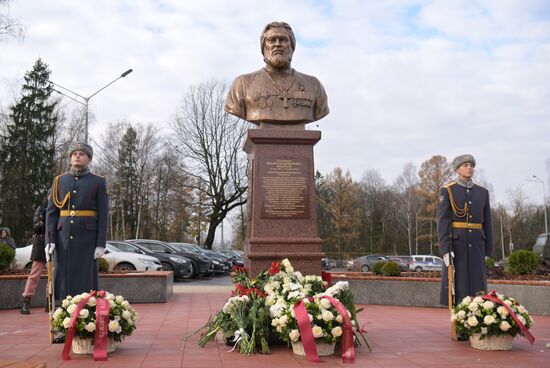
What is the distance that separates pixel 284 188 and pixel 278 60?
5.65ft

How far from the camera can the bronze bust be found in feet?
23.9

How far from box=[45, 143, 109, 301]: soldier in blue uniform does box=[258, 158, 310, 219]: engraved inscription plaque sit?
6.38 ft

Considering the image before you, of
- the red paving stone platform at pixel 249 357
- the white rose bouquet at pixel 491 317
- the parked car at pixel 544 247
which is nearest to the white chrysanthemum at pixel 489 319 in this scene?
the white rose bouquet at pixel 491 317

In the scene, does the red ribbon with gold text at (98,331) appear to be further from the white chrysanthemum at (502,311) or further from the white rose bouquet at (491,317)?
the white chrysanthemum at (502,311)

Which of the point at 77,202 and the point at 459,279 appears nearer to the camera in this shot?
the point at 77,202

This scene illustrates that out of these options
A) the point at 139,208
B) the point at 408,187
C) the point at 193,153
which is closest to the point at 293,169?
the point at 193,153

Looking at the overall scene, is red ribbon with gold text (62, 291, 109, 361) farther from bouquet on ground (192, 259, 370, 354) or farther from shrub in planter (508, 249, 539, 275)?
shrub in planter (508, 249, 539, 275)

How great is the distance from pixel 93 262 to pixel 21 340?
1282 millimetres

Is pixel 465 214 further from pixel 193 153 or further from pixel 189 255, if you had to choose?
pixel 193 153

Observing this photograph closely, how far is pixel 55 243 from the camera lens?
6.33 m

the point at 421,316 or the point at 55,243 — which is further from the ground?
the point at 55,243

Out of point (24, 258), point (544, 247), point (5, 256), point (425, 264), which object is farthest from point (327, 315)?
point (425, 264)

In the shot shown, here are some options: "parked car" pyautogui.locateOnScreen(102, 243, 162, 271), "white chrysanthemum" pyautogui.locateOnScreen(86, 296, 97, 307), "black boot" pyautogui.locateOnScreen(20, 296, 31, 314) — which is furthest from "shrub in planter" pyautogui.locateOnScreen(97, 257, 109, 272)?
"white chrysanthemum" pyautogui.locateOnScreen(86, 296, 97, 307)

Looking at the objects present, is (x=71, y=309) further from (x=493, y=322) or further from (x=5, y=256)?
(x=5, y=256)
